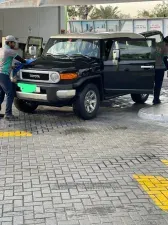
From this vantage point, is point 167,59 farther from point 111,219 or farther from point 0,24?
point 0,24

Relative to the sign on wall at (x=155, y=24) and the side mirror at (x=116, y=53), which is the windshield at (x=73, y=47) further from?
the sign on wall at (x=155, y=24)

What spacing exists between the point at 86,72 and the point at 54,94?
36.0 inches

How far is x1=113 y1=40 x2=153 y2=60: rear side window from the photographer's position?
9555mm

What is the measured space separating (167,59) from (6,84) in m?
4.44

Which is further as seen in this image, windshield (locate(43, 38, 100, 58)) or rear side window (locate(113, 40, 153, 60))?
rear side window (locate(113, 40, 153, 60))

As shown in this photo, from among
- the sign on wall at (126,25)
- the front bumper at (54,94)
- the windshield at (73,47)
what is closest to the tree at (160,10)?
the sign on wall at (126,25)

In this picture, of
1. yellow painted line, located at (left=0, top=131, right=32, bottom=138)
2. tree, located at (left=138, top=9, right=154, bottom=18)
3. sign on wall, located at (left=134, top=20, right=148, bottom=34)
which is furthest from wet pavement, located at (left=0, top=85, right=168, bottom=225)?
tree, located at (left=138, top=9, right=154, bottom=18)

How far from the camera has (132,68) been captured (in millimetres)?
9492

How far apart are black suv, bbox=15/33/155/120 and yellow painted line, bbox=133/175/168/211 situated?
11.5ft

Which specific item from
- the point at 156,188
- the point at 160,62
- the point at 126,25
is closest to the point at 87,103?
the point at 160,62

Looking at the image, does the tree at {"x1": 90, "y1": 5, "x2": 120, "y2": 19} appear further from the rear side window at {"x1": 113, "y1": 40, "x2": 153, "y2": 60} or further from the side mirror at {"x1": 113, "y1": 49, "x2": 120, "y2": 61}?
the side mirror at {"x1": 113, "y1": 49, "x2": 120, "y2": 61}

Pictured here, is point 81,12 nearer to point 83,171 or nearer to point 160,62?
point 160,62

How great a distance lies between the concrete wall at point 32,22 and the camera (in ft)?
59.9

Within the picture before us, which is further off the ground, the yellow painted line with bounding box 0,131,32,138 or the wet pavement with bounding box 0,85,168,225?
the yellow painted line with bounding box 0,131,32,138
